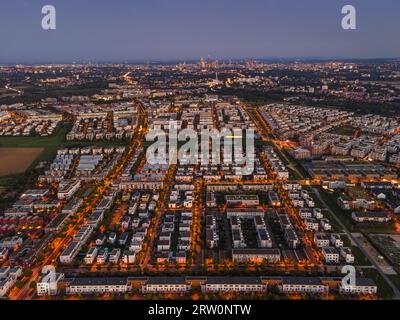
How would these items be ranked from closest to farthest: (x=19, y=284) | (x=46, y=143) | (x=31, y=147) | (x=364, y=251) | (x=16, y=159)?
1. (x=19, y=284)
2. (x=364, y=251)
3. (x=16, y=159)
4. (x=31, y=147)
5. (x=46, y=143)

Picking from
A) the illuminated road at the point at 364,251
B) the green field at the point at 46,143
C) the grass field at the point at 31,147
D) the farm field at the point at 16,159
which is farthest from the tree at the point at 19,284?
the farm field at the point at 16,159

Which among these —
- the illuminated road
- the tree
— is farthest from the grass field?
the illuminated road

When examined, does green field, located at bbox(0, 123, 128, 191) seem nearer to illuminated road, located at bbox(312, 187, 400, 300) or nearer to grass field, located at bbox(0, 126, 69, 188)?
grass field, located at bbox(0, 126, 69, 188)

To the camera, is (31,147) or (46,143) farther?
(46,143)

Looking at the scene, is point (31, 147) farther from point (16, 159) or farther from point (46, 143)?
point (16, 159)

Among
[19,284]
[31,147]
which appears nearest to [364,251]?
[19,284]

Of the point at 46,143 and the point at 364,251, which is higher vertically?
the point at 46,143

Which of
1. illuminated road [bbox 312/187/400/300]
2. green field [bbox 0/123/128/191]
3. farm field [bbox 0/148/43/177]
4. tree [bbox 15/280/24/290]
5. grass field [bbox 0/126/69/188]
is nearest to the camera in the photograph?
illuminated road [bbox 312/187/400/300]

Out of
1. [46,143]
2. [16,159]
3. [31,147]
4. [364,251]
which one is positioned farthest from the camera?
[46,143]
